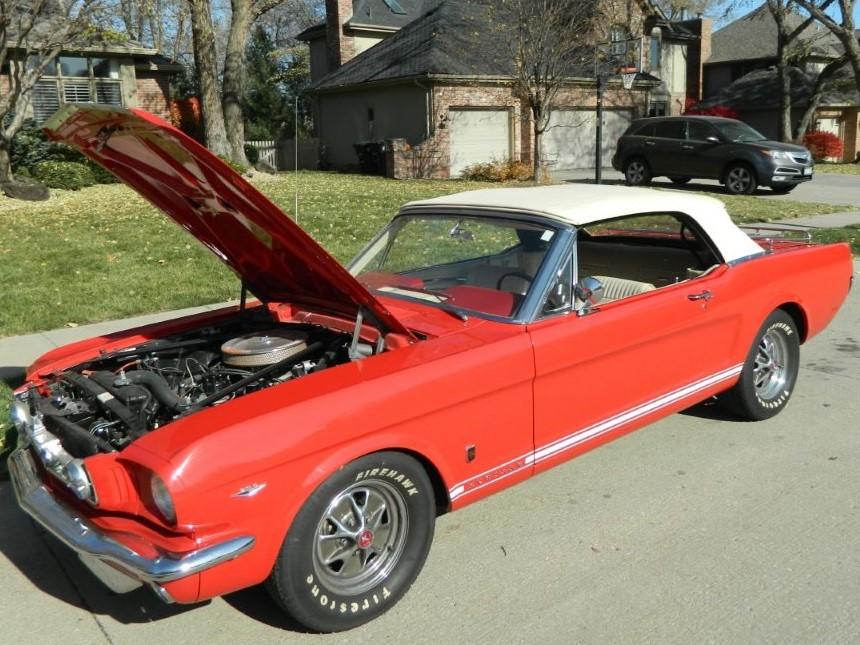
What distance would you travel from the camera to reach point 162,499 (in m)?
2.64

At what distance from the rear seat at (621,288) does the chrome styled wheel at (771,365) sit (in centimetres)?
78

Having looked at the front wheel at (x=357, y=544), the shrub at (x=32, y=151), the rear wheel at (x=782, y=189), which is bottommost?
the front wheel at (x=357, y=544)

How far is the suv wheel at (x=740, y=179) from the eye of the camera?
61.6 ft

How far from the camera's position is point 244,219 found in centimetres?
354

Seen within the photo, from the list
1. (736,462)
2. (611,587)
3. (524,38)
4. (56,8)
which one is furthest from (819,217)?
(56,8)

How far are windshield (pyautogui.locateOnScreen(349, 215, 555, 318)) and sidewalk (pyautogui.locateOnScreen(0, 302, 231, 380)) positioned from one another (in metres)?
3.22

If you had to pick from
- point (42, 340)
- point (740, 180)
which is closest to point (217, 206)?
point (42, 340)

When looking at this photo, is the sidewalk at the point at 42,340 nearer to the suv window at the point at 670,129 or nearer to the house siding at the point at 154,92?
the suv window at the point at 670,129

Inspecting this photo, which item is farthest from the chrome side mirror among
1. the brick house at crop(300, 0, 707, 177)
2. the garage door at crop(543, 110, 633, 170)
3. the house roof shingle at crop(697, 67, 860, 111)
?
the house roof shingle at crop(697, 67, 860, 111)

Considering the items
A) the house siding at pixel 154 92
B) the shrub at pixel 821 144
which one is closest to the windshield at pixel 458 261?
the house siding at pixel 154 92

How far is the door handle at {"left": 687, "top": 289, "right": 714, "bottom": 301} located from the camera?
4272 millimetres

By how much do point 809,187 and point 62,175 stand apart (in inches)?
679

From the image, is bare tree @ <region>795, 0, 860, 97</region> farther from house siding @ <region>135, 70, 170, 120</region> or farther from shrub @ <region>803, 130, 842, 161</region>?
house siding @ <region>135, 70, 170, 120</region>

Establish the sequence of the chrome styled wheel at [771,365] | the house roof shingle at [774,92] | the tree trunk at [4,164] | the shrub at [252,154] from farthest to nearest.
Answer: the house roof shingle at [774,92] < the shrub at [252,154] < the tree trunk at [4,164] < the chrome styled wheel at [771,365]
